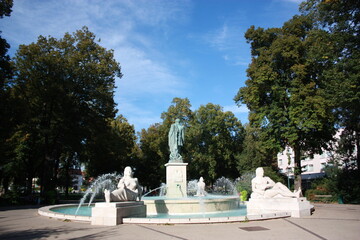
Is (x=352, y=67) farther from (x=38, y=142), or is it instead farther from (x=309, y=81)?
(x=38, y=142)

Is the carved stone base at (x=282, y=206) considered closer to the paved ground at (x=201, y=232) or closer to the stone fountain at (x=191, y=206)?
the stone fountain at (x=191, y=206)

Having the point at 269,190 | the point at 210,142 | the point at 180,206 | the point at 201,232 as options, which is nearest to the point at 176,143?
the point at 180,206

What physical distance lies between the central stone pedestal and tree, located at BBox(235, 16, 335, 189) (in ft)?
33.5

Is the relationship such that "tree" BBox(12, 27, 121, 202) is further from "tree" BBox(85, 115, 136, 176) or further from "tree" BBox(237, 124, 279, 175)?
"tree" BBox(237, 124, 279, 175)

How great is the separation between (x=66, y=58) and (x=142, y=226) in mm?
21463

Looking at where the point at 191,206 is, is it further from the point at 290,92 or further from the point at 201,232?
the point at 290,92

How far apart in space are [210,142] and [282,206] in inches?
1126

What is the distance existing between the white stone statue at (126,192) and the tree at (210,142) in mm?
27888

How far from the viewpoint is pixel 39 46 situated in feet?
86.7

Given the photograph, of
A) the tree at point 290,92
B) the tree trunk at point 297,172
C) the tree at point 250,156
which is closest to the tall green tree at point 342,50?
the tree at point 290,92

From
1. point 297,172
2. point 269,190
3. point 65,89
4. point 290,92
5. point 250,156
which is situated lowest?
point 269,190

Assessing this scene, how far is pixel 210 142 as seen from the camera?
41438mm

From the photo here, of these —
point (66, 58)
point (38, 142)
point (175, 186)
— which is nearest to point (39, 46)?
point (66, 58)

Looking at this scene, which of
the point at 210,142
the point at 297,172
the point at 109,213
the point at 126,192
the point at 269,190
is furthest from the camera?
the point at 210,142
